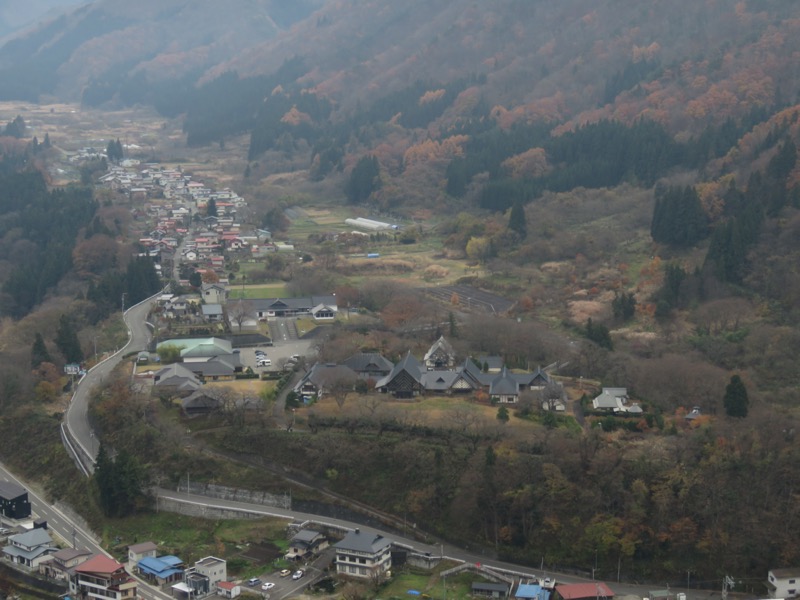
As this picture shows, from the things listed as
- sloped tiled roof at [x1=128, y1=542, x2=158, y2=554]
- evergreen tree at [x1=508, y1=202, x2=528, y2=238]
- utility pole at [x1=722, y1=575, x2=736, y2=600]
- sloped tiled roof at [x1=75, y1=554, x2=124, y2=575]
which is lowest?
utility pole at [x1=722, y1=575, x2=736, y2=600]

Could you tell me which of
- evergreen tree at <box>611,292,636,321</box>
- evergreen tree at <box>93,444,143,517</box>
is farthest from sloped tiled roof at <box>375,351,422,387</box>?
evergreen tree at <box>611,292,636,321</box>

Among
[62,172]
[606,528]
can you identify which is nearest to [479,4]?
[62,172]

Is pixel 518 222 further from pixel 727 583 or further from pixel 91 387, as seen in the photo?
pixel 727 583

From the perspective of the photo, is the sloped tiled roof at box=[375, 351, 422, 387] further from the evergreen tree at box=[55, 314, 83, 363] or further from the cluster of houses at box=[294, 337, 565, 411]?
the evergreen tree at box=[55, 314, 83, 363]

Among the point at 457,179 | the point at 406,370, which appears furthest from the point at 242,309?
the point at 457,179

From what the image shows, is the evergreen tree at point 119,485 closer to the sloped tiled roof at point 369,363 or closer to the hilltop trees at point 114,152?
the sloped tiled roof at point 369,363

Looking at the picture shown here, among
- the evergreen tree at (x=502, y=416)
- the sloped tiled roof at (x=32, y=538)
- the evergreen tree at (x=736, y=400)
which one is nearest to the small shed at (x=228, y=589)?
A: the sloped tiled roof at (x=32, y=538)
